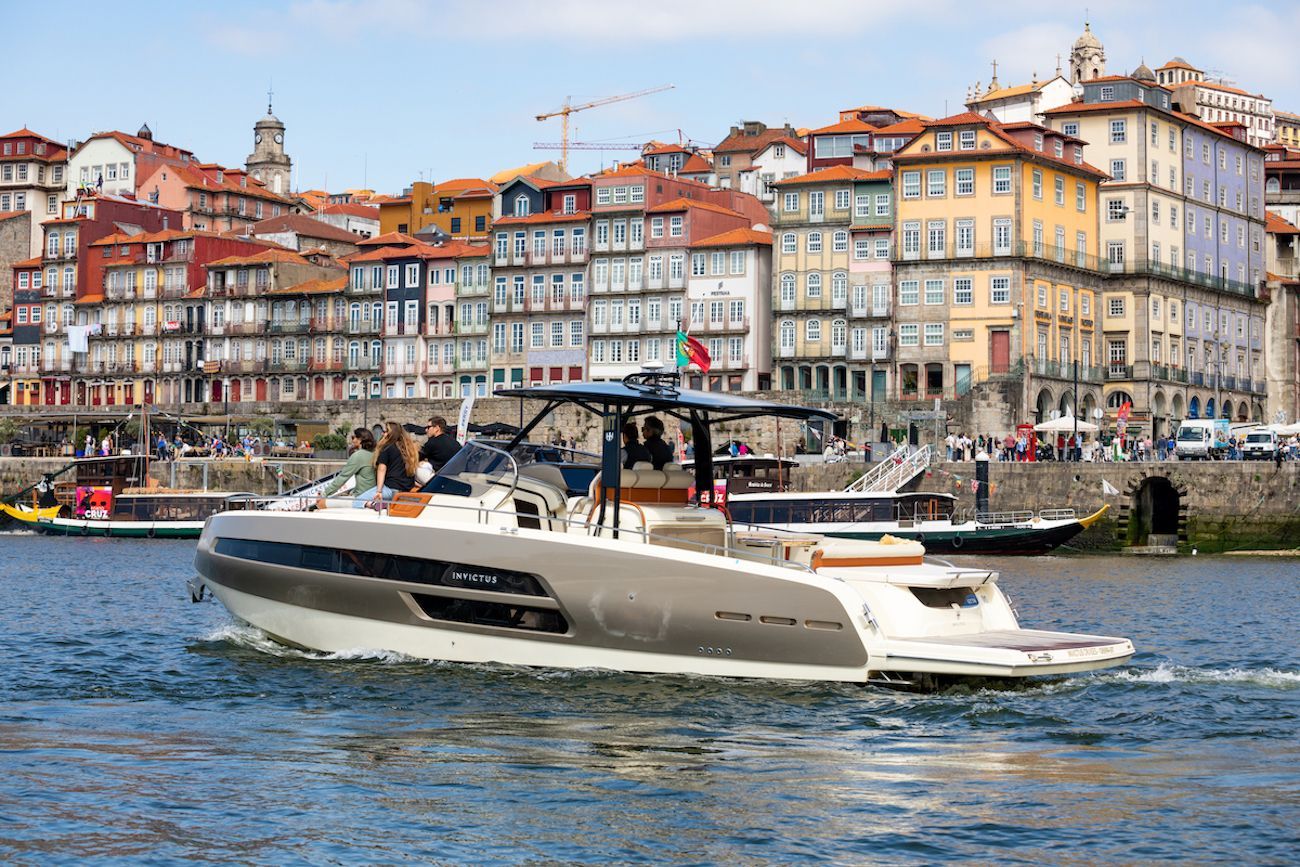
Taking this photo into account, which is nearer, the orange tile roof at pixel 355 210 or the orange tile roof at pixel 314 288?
the orange tile roof at pixel 314 288

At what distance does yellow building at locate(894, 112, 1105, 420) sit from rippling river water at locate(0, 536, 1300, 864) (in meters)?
57.2

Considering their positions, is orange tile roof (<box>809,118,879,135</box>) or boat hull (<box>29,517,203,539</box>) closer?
boat hull (<box>29,517,203,539</box>)

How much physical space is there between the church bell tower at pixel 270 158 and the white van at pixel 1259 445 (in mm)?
93229

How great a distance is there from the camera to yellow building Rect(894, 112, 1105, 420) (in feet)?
255

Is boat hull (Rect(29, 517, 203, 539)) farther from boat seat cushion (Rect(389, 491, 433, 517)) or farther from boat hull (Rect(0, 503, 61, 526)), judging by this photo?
boat seat cushion (Rect(389, 491, 433, 517))

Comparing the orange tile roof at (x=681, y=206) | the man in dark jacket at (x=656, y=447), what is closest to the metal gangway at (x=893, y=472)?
the orange tile roof at (x=681, y=206)

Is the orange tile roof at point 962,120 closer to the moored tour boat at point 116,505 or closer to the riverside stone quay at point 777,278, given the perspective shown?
the riverside stone quay at point 777,278

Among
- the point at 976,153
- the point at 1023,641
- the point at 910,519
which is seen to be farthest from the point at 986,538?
the point at 1023,641

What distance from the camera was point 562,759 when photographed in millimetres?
13977

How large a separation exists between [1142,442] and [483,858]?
5977 cm

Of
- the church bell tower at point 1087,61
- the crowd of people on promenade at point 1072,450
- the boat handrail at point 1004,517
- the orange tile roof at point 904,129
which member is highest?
the church bell tower at point 1087,61

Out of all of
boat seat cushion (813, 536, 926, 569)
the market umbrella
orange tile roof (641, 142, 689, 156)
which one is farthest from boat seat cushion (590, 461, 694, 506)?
orange tile roof (641, 142, 689, 156)

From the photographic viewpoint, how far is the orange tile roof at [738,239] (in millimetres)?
86562

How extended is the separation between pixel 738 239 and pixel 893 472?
29400 mm
